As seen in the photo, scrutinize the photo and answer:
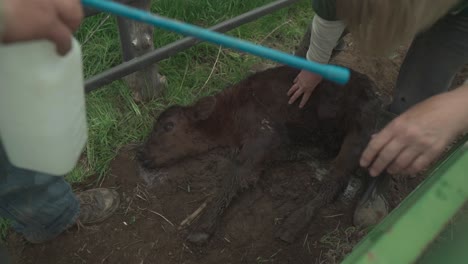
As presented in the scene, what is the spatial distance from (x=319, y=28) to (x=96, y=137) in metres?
1.55

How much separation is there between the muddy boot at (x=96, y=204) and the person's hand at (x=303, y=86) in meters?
1.24

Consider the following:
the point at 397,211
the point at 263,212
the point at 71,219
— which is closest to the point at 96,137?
the point at 71,219

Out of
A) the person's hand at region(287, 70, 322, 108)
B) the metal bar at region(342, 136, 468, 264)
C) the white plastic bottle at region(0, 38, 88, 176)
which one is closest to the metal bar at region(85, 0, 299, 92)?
the person's hand at region(287, 70, 322, 108)

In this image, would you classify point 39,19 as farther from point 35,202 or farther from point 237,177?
point 237,177

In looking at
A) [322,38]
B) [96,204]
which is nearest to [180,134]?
[96,204]

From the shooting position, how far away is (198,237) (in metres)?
2.28

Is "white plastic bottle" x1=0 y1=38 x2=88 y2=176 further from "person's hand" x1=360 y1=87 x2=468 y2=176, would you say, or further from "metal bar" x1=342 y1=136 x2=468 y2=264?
"person's hand" x1=360 y1=87 x2=468 y2=176

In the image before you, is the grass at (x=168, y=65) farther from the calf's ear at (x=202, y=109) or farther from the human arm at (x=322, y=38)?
the human arm at (x=322, y=38)

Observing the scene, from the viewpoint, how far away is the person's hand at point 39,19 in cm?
80

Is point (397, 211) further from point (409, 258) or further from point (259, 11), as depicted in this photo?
point (259, 11)

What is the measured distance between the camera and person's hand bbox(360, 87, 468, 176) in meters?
1.28

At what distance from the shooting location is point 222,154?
9.29 feet

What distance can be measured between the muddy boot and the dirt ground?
0.05 metres

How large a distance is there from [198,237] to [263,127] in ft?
2.84
